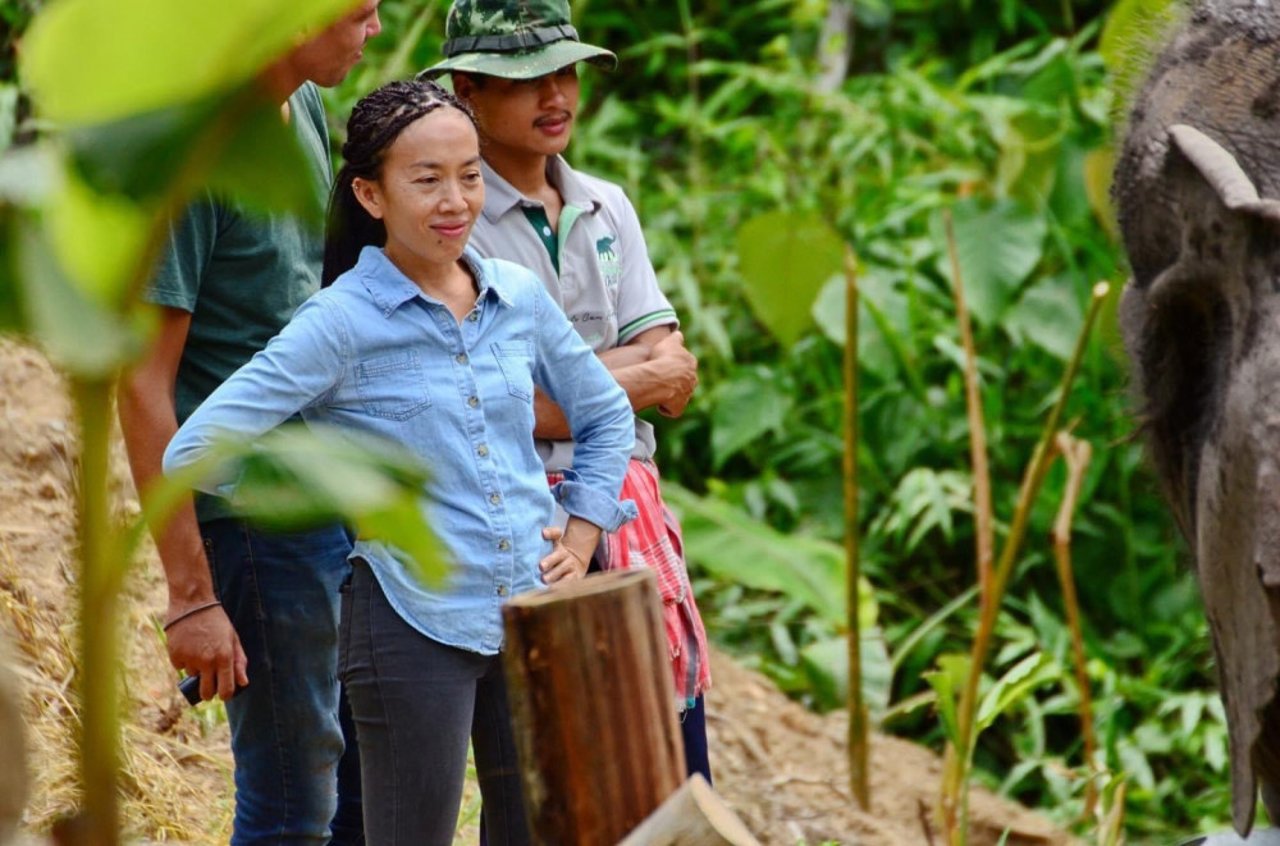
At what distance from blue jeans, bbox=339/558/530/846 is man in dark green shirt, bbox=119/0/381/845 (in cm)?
20

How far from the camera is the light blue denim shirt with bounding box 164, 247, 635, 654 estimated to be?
7.16 feet

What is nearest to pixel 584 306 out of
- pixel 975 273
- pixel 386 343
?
pixel 386 343

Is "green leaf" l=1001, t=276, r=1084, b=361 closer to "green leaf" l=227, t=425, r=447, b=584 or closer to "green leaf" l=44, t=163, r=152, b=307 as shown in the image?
"green leaf" l=227, t=425, r=447, b=584

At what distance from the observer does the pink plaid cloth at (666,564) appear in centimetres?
255

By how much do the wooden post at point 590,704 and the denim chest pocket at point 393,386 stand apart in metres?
0.66

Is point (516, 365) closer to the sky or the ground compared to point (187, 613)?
closer to the sky

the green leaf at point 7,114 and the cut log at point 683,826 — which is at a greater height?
the green leaf at point 7,114

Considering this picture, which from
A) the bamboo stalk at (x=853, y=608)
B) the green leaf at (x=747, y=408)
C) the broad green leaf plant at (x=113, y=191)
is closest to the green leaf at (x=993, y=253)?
the green leaf at (x=747, y=408)

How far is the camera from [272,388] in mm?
2156

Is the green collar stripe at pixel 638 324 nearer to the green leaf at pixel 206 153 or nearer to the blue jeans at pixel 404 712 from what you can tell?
the blue jeans at pixel 404 712

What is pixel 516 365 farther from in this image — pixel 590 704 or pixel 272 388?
pixel 590 704

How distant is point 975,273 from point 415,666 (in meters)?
3.85

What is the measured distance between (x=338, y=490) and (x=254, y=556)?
4.50 feet

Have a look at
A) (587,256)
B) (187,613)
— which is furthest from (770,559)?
(187,613)
